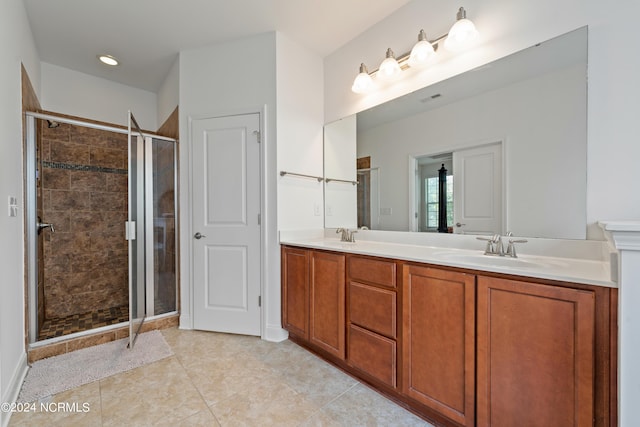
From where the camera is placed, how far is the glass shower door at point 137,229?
2273mm

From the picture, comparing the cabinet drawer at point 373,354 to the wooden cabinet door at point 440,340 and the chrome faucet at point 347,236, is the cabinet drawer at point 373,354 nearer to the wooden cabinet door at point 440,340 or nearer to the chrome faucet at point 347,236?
the wooden cabinet door at point 440,340

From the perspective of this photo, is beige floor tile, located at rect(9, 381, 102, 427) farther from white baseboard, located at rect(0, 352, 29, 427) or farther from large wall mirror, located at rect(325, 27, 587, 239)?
large wall mirror, located at rect(325, 27, 587, 239)

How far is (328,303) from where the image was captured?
1.92 m

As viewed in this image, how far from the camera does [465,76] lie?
5.67 feet

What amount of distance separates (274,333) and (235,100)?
206 cm

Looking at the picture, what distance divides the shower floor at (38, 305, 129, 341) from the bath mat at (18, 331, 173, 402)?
41 cm

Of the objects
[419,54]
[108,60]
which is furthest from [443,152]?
[108,60]

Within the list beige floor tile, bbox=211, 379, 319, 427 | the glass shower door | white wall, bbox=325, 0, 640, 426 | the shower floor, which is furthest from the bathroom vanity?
the shower floor

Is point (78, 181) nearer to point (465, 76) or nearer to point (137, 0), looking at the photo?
point (137, 0)

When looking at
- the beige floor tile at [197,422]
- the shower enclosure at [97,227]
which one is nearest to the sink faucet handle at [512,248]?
the beige floor tile at [197,422]

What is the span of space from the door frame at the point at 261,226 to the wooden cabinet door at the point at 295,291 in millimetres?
179

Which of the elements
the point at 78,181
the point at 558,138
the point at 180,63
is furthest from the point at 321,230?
the point at 78,181

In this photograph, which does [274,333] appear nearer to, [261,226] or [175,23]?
[261,226]

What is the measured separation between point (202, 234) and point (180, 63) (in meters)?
1.64
